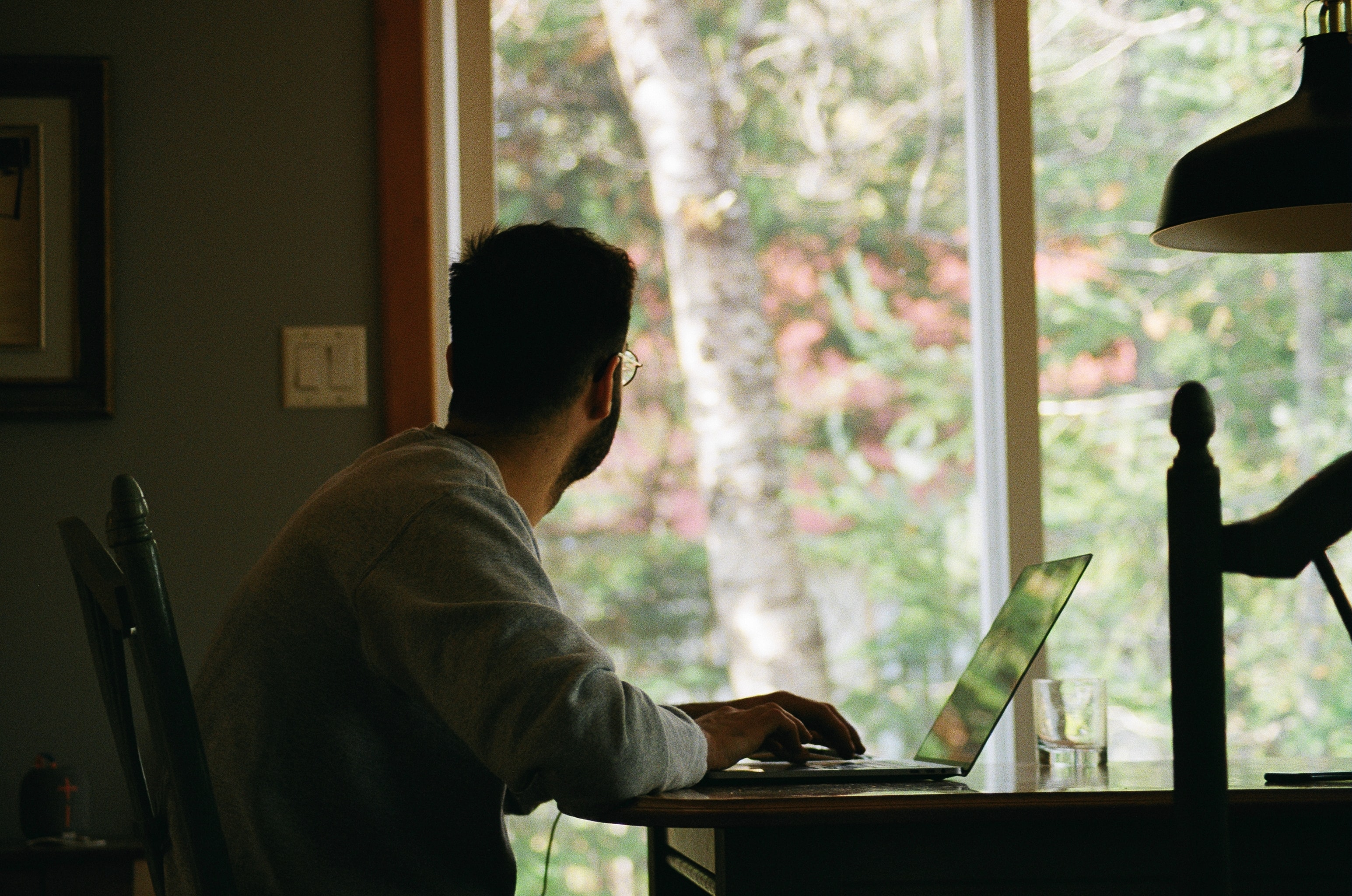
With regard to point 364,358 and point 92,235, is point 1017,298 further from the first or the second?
point 92,235

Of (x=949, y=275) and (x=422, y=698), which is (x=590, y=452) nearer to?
(x=422, y=698)

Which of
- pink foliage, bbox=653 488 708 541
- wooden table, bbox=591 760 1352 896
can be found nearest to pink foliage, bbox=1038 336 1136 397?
pink foliage, bbox=653 488 708 541

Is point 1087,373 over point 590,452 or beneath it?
over

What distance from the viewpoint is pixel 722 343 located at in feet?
8.24

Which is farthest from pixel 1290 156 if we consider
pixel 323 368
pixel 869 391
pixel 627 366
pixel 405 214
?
pixel 323 368

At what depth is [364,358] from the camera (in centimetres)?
225

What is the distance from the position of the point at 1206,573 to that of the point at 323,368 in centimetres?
177

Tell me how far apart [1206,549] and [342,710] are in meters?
0.81

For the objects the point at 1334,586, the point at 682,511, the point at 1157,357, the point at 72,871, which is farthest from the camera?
the point at 1157,357

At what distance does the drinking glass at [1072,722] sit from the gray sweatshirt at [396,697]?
493mm

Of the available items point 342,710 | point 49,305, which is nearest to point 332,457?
point 49,305

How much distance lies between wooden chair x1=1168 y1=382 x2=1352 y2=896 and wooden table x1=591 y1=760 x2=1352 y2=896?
14.3 inches

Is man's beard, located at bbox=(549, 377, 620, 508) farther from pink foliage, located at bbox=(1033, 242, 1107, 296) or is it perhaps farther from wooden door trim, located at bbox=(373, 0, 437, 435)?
pink foliage, located at bbox=(1033, 242, 1107, 296)

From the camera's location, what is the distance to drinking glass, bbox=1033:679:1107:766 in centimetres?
150
